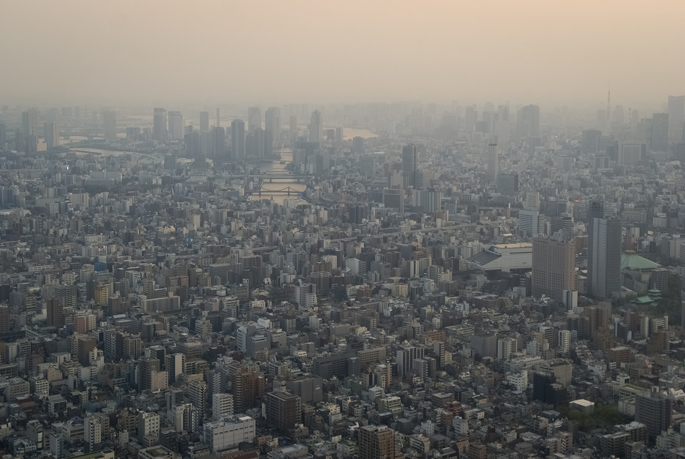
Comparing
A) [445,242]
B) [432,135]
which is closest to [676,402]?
[445,242]

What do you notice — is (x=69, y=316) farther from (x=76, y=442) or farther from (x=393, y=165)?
(x=393, y=165)

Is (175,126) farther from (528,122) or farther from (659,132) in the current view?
(659,132)

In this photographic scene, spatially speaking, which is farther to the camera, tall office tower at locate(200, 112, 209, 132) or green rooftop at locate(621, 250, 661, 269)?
tall office tower at locate(200, 112, 209, 132)

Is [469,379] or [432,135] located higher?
[432,135]

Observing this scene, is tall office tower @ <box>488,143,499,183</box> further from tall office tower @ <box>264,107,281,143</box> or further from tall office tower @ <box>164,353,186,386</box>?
tall office tower @ <box>164,353,186,386</box>

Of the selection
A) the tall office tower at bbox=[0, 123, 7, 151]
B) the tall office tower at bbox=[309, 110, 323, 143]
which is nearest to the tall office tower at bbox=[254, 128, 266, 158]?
the tall office tower at bbox=[309, 110, 323, 143]

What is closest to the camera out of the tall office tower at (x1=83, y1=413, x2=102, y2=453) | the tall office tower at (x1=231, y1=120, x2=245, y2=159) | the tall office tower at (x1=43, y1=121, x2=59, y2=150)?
the tall office tower at (x1=83, y1=413, x2=102, y2=453)
